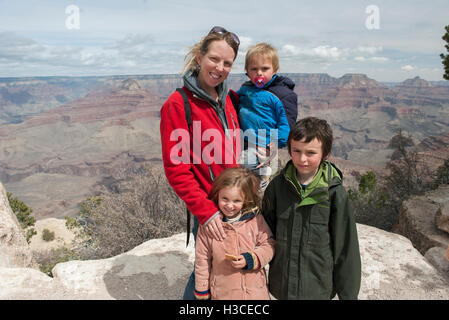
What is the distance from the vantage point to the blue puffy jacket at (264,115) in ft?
7.11

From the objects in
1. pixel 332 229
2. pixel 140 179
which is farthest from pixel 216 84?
pixel 140 179

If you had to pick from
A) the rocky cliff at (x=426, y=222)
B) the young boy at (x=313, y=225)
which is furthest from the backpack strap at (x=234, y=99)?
the rocky cliff at (x=426, y=222)

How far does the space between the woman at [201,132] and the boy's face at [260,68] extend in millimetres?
342

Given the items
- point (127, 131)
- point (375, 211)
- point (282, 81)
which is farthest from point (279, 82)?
point (127, 131)

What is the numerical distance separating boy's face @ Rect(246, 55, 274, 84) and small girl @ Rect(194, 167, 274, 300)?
0.78m

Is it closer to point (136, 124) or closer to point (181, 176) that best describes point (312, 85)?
point (136, 124)

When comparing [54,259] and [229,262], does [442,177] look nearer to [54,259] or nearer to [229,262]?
[229,262]

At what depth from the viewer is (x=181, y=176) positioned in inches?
68.4

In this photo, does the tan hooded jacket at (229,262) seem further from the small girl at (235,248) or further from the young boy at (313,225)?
the young boy at (313,225)

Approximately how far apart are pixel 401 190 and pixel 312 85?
181106 millimetres

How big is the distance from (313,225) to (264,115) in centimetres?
88

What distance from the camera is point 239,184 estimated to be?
5.84 ft

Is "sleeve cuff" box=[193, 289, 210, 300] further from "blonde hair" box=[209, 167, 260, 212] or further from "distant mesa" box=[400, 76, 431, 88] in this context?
"distant mesa" box=[400, 76, 431, 88]
